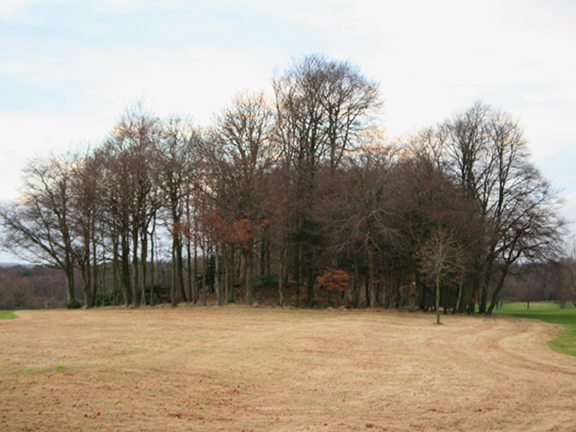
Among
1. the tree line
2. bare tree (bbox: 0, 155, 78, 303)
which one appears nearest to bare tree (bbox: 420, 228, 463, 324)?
the tree line

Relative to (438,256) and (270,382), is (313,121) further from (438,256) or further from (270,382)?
(270,382)

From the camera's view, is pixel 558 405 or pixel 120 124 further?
pixel 120 124

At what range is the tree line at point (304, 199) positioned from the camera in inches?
1162

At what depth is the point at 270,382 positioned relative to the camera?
1038 cm

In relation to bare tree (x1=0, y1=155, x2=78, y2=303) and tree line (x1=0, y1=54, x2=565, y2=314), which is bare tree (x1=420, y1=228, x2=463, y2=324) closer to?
tree line (x1=0, y1=54, x2=565, y2=314)

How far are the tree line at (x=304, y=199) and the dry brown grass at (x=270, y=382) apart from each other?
11.8 m

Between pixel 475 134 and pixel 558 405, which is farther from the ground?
pixel 475 134

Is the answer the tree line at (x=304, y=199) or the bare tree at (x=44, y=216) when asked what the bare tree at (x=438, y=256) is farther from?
the bare tree at (x=44, y=216)

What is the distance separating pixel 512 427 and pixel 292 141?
28.3 m

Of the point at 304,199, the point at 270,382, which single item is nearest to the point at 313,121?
the point at 304,199

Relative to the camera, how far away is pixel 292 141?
1353 inches

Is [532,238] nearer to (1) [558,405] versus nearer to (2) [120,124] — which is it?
(1) [558,405]

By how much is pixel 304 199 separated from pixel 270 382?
2227 centimetres

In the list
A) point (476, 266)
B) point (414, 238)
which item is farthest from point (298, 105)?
point (476, 266)
